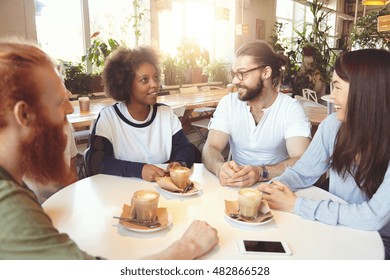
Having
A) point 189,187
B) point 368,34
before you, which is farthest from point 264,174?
point 368,34

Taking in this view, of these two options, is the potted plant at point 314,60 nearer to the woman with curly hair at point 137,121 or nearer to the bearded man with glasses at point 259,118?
the bearded man with glasses at point 259,118

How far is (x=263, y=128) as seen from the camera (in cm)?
168

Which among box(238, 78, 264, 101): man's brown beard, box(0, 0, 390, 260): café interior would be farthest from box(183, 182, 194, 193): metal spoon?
box(238, 78, 264, 101): man's brown beard

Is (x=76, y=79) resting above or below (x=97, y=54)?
below

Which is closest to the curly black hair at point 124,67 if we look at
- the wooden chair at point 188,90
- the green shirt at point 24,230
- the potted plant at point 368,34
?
the green shirt at point 24,230

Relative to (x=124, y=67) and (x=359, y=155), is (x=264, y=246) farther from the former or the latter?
(x=124, y=67)

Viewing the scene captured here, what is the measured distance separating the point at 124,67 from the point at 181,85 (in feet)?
9.73

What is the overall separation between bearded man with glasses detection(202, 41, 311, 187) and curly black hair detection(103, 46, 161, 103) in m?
0.42

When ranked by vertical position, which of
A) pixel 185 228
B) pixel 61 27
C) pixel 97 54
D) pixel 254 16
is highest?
pixel 254 16

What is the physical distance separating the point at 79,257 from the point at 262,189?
645 millimetres

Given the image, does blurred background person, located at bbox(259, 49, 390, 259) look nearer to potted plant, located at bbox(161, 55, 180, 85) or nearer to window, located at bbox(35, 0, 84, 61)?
window, located at bbox(35, 0, 84, 61)

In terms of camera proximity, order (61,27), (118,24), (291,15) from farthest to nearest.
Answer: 1. (291,15)
2. (118,24)
3. (61,27)

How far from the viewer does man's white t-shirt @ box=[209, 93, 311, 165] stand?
1.65 metres
